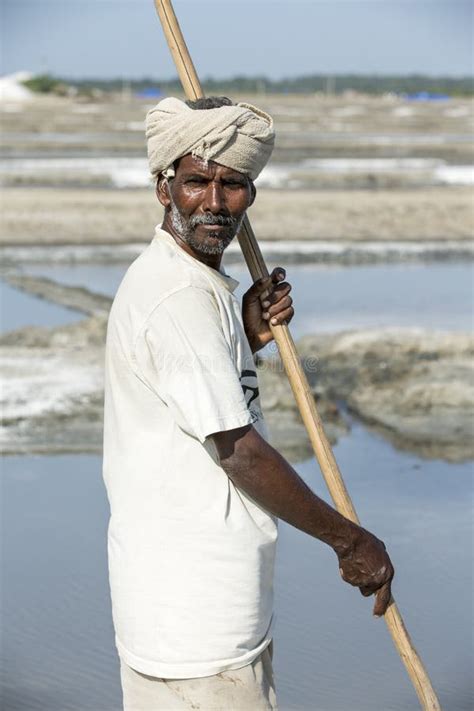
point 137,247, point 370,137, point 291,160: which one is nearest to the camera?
point 137,247

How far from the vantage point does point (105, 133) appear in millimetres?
Result: 32688

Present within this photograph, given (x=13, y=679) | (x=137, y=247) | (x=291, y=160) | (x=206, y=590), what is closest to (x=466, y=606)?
(x=13, y=679)

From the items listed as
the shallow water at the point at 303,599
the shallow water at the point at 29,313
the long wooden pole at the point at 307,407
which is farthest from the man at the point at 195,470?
the shallow water at the point at 29,313

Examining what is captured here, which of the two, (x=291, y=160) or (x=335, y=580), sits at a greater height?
(x=335, y=580)

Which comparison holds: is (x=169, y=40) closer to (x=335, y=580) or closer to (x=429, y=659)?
(x=429, y=659)

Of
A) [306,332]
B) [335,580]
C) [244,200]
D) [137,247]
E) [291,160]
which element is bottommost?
[291,160]

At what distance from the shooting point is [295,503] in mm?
2049

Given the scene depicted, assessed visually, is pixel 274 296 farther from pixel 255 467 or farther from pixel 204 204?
pixel 255 467

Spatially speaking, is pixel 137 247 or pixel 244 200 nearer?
pixel 244 200

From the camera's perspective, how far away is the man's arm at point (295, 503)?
200cm

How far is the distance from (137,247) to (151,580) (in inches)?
432

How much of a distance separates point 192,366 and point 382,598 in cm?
58

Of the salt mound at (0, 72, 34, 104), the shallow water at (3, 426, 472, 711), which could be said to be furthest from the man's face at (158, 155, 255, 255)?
the salt mound at (0, 72, 34, 104)

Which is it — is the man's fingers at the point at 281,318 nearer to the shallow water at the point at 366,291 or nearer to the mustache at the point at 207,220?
the mustache at the point at 207,220
